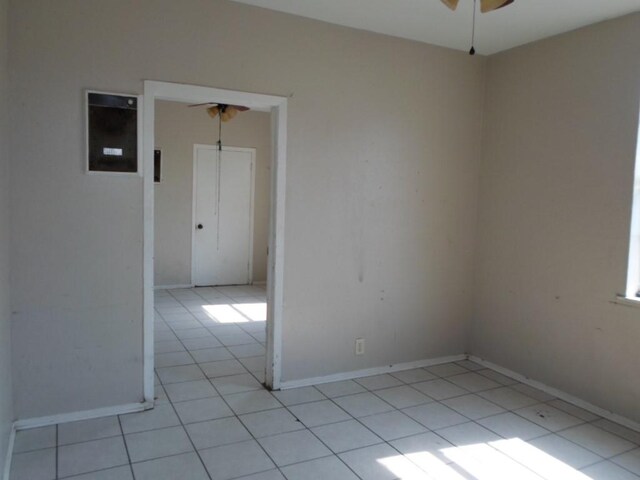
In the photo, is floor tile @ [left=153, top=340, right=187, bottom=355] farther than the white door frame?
Yes

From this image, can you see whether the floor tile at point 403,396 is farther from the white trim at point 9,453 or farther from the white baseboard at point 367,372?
the white trim at point 9,453

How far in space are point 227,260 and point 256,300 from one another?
109 cm

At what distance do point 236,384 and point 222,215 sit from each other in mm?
3836

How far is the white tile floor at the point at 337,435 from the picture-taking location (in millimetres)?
2504

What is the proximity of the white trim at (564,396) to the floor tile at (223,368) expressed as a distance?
6.39 feet

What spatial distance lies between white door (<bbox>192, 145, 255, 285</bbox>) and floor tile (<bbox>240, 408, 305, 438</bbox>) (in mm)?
4119

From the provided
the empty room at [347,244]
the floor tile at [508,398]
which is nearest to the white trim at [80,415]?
the empty room at [347,244]

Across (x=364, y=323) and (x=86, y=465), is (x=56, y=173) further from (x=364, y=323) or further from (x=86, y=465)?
(x=364, y=323)

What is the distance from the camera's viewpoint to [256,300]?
249 inches

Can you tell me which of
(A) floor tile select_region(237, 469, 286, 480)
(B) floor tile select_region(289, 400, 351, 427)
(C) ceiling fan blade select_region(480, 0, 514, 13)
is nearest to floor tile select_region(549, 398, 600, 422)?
(B) floor tile select_region(289, 400, 351, 427)

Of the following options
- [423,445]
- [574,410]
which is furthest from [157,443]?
[574,410]

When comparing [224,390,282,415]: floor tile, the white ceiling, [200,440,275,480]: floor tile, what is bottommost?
[200,440,275,480]: floor tile

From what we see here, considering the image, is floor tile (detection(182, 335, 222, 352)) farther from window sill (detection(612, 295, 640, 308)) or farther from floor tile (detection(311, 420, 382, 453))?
window sill (detection(612, 295, 640, 308))

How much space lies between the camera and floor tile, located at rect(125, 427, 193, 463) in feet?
8.50
